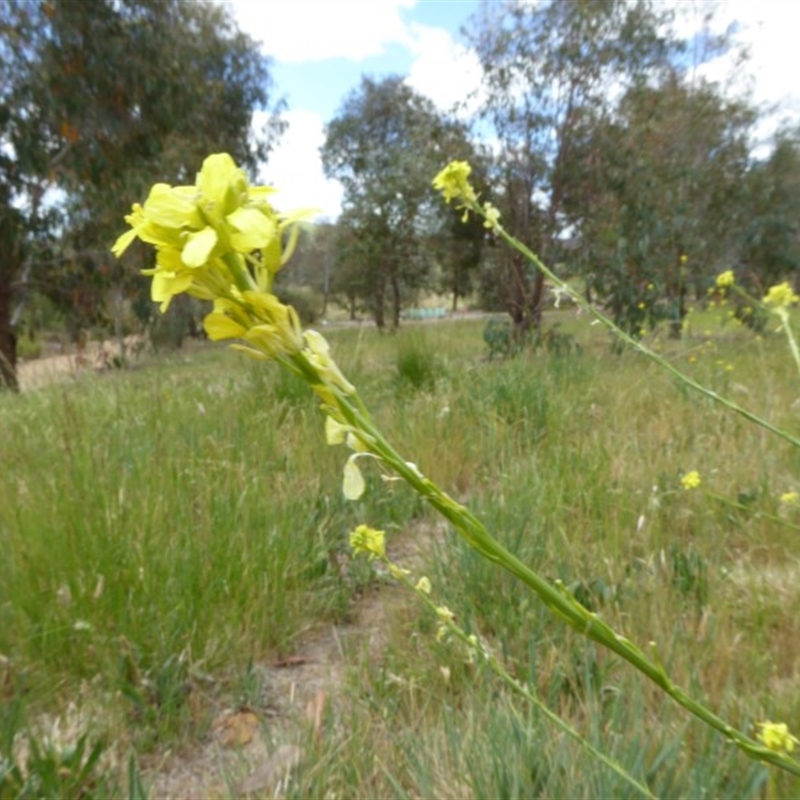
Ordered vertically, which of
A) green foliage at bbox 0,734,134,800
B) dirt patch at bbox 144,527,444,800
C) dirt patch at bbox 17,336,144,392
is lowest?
dirt patch at bbox 144,527,444,800

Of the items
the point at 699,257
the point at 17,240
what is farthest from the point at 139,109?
the point at 699,257

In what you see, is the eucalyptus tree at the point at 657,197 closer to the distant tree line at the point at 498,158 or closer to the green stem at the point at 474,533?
the distant tree line at the point at 498,158

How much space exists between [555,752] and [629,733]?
0.15 meters

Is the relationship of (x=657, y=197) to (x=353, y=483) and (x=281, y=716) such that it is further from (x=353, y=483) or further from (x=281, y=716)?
(x=353, y=483)

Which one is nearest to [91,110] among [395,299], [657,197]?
[657,197]

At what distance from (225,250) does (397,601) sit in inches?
63.9

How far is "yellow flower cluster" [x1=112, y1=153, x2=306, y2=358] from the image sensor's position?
Answer: 39 cm

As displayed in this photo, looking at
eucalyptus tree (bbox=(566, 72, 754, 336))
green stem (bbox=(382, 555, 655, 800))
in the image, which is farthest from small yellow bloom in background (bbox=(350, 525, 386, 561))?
eucalyptus tree (bbox=(566, 72, 754, 336))

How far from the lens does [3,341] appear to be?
11906mm

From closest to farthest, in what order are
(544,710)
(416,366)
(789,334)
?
(544,710) < (789,334) < (416,366)

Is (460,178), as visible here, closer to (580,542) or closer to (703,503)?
(580,542)

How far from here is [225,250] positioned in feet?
1.27

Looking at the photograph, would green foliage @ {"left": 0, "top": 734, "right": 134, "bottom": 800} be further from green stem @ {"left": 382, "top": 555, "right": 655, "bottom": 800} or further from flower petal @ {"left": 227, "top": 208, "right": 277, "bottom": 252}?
flower petal @ {"left": 227, "top": 208, "right": 277, "bottom": 252}

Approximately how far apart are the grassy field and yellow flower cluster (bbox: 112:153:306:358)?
2.82 ft
